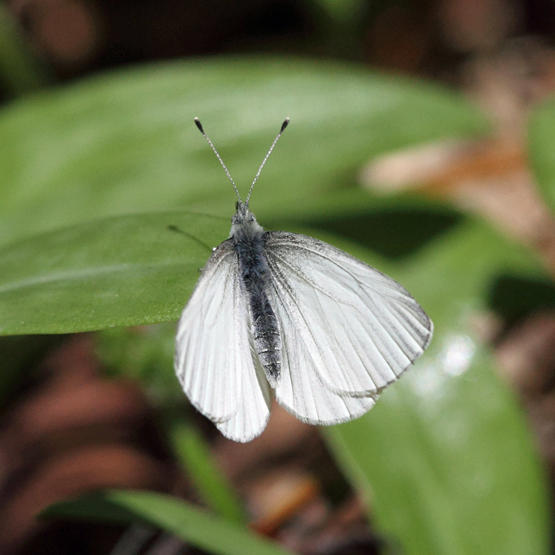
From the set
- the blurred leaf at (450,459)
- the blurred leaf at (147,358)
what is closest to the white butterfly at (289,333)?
the blurred leaf at (450,459)

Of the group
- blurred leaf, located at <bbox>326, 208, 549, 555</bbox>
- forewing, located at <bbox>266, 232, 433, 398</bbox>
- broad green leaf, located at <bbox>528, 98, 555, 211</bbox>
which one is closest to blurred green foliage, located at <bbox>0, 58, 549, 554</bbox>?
blurred leaf, located at <bbox>326, 208, 549, 555</bbox>

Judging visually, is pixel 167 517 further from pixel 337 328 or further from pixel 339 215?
pixel 339 215

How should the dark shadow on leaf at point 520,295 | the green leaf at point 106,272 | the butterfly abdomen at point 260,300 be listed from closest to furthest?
the green leaf at point 106,272 < the butterfly abdomen at point 260,300 < the dark shadow on leaf at point 520,295

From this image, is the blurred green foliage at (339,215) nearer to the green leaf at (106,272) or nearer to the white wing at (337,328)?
the green leaf at (106,272)

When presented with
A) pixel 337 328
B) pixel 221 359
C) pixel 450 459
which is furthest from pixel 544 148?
pixel 221 359

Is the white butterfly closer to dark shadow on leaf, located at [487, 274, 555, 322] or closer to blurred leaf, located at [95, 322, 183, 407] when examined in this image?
blurred leaf, located at [95, 322, 183, 407]

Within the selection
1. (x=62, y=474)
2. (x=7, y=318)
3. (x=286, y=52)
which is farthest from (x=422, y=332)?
(x=286, y=52)

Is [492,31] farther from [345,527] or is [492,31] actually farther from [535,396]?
[345,527]
